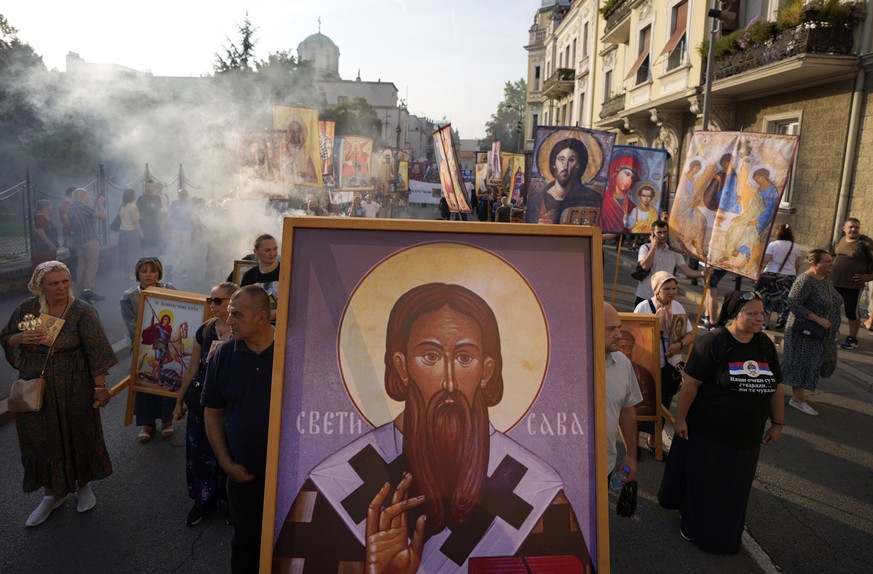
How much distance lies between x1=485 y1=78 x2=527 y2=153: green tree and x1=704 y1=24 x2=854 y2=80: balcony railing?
92.4 metres

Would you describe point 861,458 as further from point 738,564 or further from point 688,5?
point 688,5

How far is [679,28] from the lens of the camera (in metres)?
19.8

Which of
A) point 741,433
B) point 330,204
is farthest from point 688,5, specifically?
point 741,433

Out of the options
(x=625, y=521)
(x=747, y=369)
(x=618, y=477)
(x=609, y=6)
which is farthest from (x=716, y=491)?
(x=609, y=6)

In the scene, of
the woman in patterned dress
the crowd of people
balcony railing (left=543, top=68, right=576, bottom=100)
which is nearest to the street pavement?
the crowd of people

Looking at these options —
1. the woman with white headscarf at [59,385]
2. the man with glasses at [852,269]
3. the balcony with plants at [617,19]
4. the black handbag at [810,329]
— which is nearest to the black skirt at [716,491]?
the black handbag at [810,329]

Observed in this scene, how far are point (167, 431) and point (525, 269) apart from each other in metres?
4.35

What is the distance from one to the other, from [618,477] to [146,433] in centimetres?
401

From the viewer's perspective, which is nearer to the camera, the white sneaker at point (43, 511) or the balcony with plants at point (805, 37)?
the white sneaker at point (43, 511)

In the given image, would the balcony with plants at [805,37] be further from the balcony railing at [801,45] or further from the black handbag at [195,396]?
Result: the black handbag at [195,396]

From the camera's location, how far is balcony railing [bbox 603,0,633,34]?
24.4 meters

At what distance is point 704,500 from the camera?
3705mm

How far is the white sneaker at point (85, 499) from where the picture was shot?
401 cm

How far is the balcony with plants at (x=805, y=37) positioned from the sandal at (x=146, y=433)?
13.9 metres
